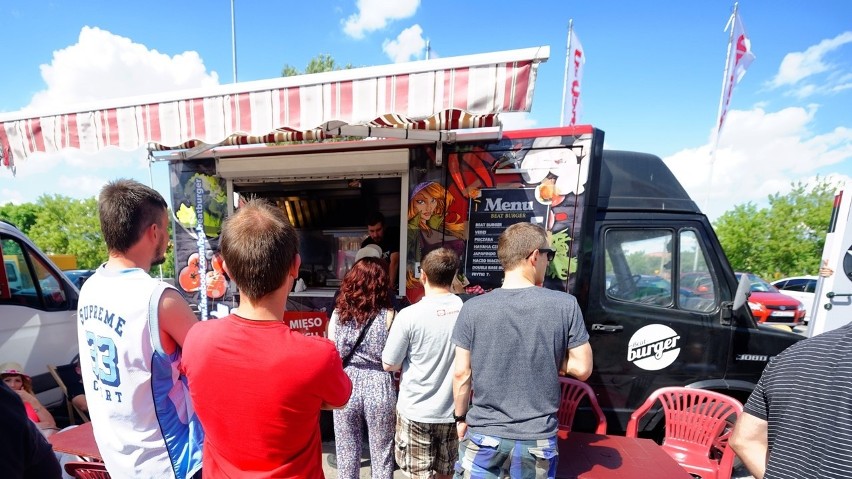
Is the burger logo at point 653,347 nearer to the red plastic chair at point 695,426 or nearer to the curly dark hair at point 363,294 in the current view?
the red plastic chair at point 695,426

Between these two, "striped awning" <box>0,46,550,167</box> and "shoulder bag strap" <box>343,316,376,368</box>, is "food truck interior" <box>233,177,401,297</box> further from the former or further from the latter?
"shoulder bag strap" <box>343,316,376,368</box>

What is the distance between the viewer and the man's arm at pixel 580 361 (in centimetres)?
162

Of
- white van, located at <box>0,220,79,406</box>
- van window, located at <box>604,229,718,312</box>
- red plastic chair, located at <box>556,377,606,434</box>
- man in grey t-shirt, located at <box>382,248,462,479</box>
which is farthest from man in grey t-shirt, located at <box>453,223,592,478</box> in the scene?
white van, located at <box>0,220,79,406</box>

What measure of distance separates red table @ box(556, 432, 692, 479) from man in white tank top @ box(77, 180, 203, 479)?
1916mm

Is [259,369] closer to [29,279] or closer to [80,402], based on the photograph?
[80,402]

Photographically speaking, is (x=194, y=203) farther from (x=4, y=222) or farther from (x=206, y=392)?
(x=206, y=392)

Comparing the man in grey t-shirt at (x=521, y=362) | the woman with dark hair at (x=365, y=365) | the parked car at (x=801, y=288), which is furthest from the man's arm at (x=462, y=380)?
the parked car at (x=801, y=288)

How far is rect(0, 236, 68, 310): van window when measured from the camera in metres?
3.40

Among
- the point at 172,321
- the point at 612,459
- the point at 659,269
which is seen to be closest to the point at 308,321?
the point at 172,321

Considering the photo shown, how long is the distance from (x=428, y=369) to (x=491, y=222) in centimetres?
137

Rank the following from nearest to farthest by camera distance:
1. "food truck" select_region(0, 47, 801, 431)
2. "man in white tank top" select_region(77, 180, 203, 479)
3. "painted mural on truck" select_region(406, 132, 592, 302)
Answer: "man in white tank top" select_region(77, 180, 203, 479) < "food truck" select_region(0, 47, 801, 431) < "painted mural on truck" select_region(406, 132, 592, 302)

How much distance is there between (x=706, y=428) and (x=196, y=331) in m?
3.23

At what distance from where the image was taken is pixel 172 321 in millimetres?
1320

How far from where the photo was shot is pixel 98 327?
134 centimetres
